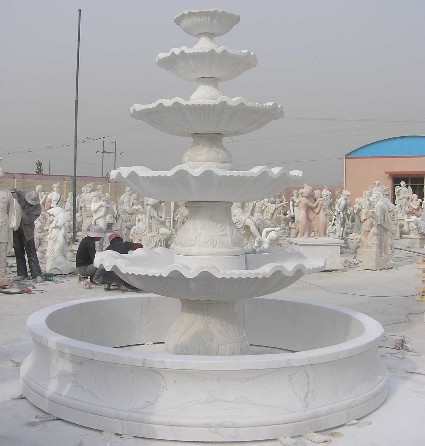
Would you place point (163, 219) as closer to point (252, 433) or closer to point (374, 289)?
point (374, 289)

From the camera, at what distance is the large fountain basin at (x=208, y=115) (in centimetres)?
501

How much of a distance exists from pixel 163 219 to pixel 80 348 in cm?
1076

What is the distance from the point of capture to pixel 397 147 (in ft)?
137

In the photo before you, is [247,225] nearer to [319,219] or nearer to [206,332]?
[319,219]

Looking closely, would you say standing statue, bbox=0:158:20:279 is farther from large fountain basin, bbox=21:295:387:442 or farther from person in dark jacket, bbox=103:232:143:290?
large fountain basin, bbox=21:295:387:442

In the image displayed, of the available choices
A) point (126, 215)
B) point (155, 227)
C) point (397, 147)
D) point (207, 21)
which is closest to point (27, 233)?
point (155, 227)

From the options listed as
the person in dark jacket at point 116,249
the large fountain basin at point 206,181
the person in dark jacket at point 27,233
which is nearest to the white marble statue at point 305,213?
the person in dark jacket at point 116,249

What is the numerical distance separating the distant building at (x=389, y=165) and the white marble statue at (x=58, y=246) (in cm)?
2974

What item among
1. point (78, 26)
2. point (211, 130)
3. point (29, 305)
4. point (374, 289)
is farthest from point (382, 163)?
point (211, 130)

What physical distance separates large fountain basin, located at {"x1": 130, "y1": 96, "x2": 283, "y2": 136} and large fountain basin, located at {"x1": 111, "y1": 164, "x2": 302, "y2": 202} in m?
0.43

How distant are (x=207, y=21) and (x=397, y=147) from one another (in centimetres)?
3825

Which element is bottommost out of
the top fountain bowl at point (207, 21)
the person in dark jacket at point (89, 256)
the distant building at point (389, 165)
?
the person in dark jacket at point (89, 256)

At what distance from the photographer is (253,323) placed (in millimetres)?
7148

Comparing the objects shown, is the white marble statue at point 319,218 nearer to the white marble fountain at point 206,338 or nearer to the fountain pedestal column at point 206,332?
the white marble fountain at point 206,338
